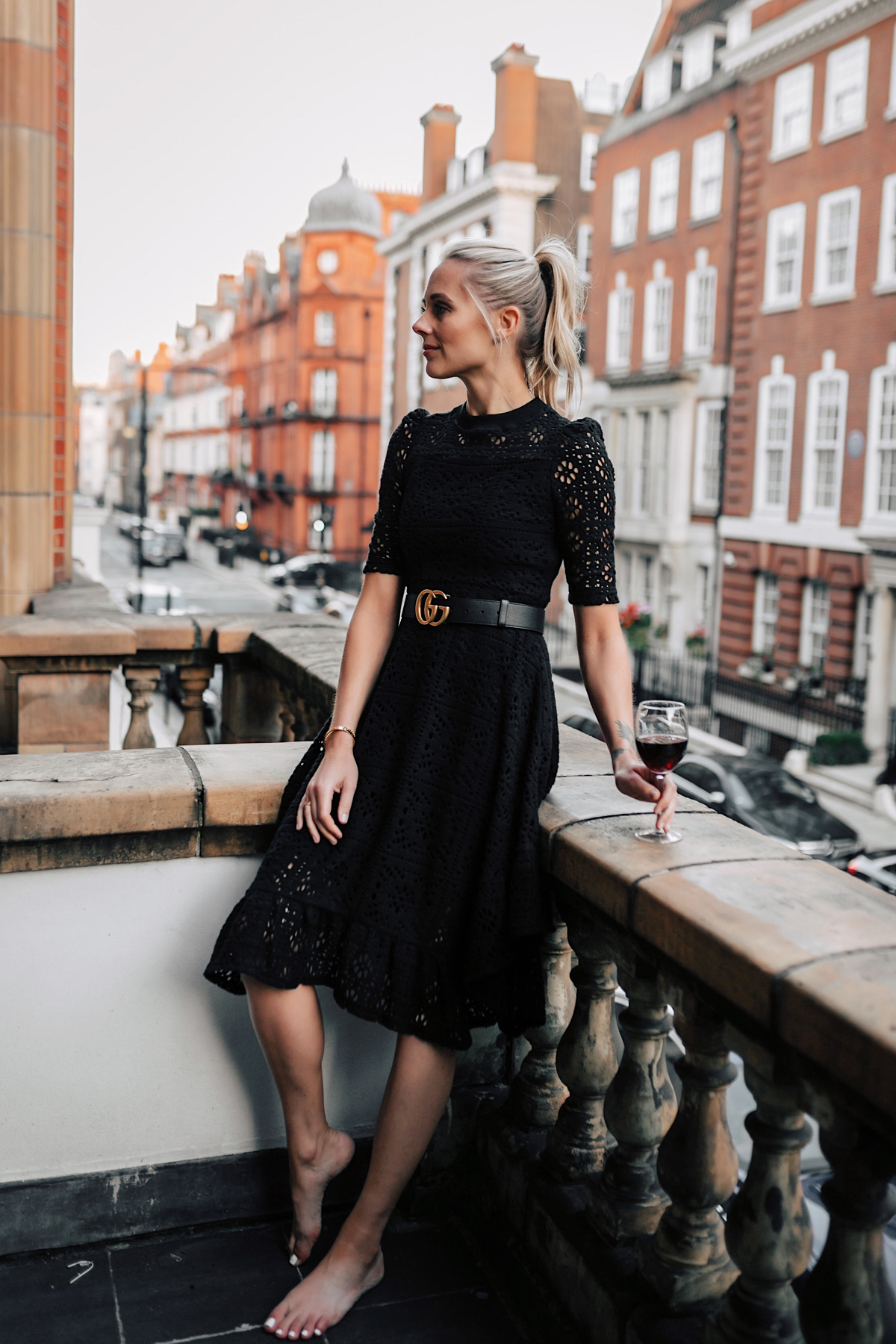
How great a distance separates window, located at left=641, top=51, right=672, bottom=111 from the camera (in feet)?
93.2

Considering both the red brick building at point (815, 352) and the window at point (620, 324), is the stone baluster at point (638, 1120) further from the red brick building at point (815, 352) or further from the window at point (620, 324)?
the window at point (620, 324)

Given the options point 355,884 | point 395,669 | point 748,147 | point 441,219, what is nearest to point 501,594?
point 395,669

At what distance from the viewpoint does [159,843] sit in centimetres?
255

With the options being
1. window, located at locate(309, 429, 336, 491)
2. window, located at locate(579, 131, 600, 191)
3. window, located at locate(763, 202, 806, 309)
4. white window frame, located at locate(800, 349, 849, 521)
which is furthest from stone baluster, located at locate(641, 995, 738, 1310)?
window, located at locate(309, 429, 336, 491)

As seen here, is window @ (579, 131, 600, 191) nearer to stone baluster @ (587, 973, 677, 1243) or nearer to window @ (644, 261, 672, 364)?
window @ (644, 261, 672, 364)

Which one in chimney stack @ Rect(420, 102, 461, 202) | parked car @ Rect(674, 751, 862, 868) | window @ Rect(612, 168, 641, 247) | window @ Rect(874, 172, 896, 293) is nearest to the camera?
parked car @ Rect(674, 751, 862, 868)

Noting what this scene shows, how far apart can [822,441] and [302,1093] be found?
22.2 m

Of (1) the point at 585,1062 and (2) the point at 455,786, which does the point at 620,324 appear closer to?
(2) the point at 455,786

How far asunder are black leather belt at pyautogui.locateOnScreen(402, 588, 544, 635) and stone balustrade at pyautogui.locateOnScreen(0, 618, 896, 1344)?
351 millimetres

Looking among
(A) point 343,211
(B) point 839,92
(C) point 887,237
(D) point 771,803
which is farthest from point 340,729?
(A) point 343,211

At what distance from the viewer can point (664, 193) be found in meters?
28.4

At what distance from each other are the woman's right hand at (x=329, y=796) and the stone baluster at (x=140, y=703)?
2.59 metres

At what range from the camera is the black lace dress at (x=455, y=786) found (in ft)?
7.28

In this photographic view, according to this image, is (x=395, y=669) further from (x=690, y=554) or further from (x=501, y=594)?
(x=690, y=554)
